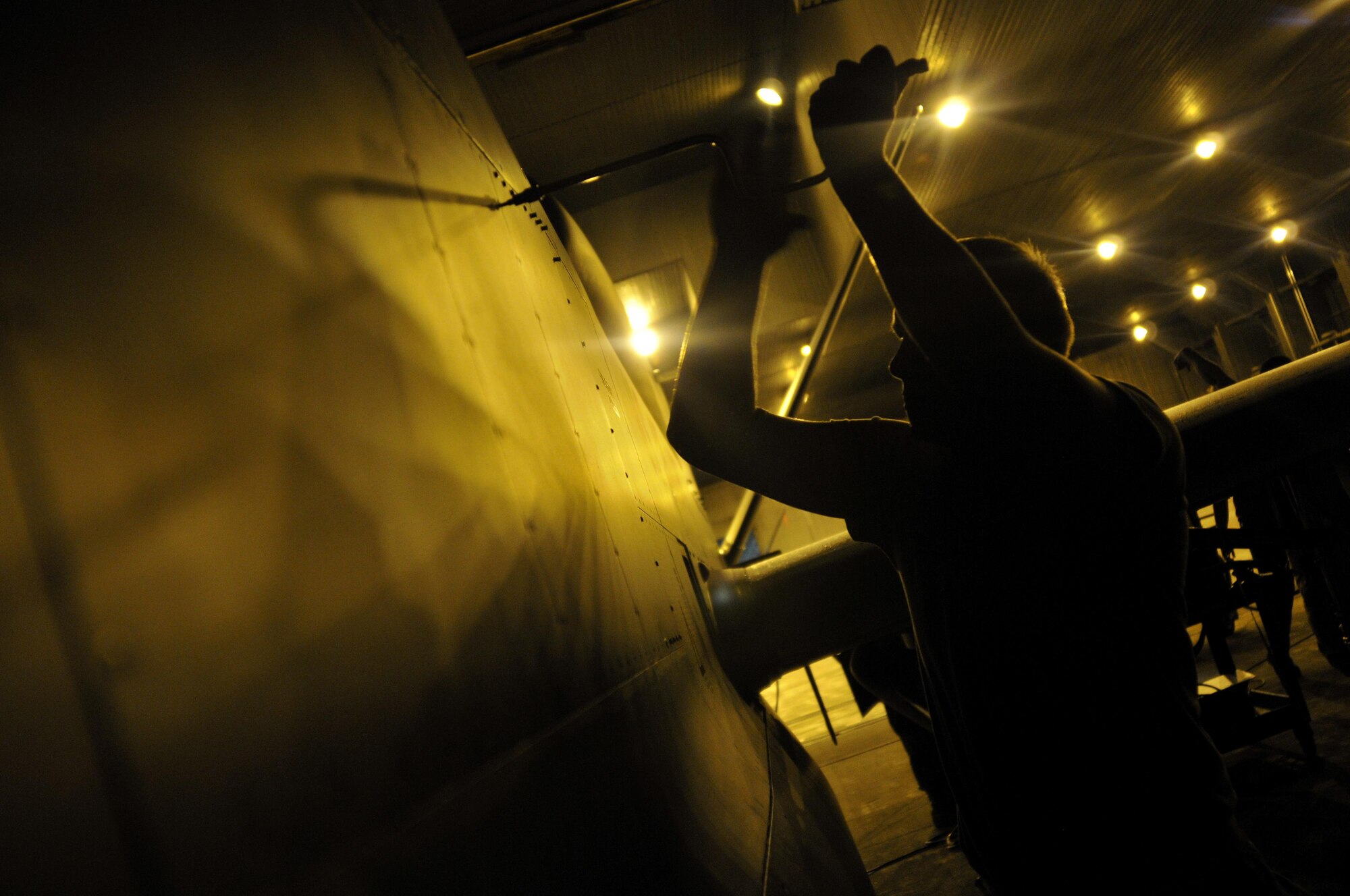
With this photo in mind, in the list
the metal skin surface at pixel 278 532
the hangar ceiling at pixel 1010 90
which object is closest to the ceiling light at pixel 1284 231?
the hangar ceiling at pixel 1010 90

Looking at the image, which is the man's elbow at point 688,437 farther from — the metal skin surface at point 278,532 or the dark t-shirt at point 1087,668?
the dark t-shirt at point 1087,668

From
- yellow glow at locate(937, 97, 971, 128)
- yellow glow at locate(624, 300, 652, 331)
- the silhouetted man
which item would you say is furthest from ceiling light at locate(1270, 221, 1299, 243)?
the silhouetted man

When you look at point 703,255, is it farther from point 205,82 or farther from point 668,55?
point 205,82

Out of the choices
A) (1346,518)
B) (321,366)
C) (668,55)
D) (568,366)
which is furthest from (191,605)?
(668,55)

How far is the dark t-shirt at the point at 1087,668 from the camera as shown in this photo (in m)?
1.10

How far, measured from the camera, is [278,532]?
1.76 feet

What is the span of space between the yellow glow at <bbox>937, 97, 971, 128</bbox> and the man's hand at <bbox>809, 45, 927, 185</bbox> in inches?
207

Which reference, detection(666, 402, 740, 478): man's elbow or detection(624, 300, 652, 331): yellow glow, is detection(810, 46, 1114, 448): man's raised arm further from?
detection(624, 300, 652, 331): yellow glow

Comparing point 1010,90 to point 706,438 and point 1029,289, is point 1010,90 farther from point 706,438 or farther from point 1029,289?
point 706,438

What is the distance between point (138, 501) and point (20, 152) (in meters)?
0.23

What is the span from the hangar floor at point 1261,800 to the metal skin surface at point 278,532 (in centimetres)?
87

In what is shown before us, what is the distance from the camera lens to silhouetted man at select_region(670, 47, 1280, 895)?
104cm

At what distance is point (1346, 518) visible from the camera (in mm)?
3279

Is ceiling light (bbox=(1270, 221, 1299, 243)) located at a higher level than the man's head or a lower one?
higher
